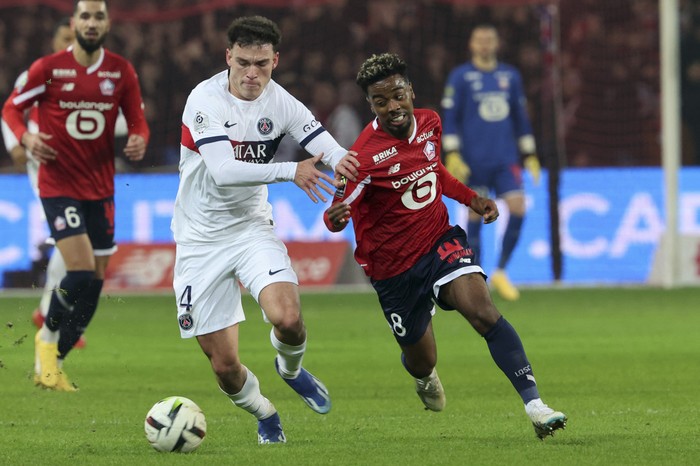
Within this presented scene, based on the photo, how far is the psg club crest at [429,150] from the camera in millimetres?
→ 7496

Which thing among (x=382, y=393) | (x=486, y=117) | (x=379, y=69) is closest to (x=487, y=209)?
(x=379, y=69)

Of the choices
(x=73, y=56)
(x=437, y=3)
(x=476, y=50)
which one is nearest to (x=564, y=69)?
(x=437, y=3)

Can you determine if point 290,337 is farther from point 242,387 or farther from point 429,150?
point 429,150

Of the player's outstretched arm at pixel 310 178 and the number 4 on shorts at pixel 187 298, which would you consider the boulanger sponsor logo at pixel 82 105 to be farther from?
the player's outstretched arm at pixel 310 178

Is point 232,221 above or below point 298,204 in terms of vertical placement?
above

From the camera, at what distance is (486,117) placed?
617 inches

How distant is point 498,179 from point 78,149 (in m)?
6.69

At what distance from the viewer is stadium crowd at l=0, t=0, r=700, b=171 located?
19188 mm

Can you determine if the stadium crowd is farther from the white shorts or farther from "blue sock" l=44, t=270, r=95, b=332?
the white shorts

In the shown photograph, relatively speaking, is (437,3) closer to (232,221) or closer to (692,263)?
(692,263)

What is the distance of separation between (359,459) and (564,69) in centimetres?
1410

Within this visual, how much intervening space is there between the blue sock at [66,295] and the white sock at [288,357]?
244cm

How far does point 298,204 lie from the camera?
1745 centimetres

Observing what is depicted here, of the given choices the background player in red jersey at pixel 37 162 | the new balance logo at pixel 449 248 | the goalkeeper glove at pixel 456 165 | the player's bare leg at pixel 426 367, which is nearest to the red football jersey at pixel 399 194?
the new balance logo at pixel 449 248
